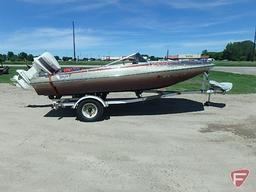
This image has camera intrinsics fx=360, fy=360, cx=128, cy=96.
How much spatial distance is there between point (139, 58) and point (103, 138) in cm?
299

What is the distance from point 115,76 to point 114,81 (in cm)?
13

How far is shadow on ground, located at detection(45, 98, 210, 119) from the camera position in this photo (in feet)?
33.1

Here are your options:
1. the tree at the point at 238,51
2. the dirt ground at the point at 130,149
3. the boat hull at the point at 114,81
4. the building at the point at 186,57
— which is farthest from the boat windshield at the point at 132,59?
the tree at the point at 238,51

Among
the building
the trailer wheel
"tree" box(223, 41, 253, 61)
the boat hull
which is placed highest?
the building

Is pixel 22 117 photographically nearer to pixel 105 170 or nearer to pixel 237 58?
pixel 105 170

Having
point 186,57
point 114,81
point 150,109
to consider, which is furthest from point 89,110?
point 186,57

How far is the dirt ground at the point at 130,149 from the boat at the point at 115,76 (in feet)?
2.60

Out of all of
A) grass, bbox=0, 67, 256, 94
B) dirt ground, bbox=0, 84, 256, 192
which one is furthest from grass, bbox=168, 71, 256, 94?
dirt ground, bbox=0, 84, 256, 192

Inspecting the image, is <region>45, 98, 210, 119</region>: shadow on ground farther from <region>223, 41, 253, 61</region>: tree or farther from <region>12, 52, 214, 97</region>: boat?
<region>223, 41, 253, 61</region>: tree

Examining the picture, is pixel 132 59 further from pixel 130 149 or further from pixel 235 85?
pixel 235 85

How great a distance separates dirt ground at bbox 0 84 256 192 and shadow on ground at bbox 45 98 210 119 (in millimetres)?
29

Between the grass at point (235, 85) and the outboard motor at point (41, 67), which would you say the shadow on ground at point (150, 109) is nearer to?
the outboard motor at point (41, 67)

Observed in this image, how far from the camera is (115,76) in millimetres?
9250

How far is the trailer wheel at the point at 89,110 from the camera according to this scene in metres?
9.00
